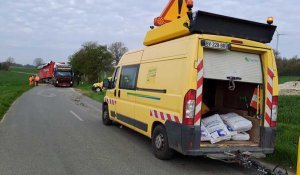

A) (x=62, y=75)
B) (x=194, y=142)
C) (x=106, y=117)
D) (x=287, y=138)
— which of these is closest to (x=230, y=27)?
(x=194, y=142)

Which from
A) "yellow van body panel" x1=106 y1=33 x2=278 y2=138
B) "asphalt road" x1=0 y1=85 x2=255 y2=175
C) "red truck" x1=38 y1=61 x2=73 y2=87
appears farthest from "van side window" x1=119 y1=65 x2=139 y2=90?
"red truck" x1=38 y1=61 x2=73 y2=87

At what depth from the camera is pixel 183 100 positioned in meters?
6.84

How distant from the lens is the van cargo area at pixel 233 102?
25.0 feet

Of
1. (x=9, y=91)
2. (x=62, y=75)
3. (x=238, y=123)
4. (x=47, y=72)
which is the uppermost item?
(x=47, y=72)

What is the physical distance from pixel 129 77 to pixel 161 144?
9.34ft

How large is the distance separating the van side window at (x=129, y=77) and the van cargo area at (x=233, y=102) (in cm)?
179

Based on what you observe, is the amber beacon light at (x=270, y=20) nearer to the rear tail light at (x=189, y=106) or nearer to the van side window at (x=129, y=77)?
the rear tail light at (x=189, y=106)

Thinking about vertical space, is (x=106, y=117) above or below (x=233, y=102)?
below

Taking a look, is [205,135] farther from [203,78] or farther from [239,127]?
[203,78]

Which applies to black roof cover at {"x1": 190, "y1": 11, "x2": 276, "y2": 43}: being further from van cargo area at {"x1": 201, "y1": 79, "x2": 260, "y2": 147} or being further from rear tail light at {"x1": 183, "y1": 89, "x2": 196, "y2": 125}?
rear tail light at {"x1": 183, "y1": 89, "x2": 196, "y2": 125}

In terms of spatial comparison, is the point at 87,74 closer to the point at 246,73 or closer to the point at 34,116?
the point at 34,116

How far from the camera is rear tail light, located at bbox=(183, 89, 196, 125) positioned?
6750 mm

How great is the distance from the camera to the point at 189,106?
6762mm

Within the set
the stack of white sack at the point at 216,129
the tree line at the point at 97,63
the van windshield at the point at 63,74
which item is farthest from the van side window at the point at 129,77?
the tree line at the point at 97,63
